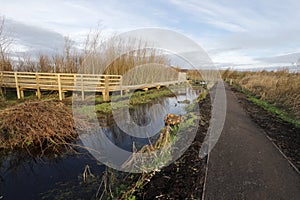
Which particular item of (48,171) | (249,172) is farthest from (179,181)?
(48,171)

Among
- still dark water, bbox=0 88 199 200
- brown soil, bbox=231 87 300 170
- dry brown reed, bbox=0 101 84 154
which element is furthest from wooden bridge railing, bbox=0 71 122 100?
brown soil, bbox=231 87 300 170

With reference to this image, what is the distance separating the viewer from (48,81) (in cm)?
923

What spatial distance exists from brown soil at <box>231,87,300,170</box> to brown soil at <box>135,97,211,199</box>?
177 cm

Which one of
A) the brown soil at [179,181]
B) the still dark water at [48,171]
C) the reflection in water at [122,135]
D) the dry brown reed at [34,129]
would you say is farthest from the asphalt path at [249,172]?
the dry brown reed at [34,129]

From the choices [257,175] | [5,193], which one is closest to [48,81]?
[5,193]

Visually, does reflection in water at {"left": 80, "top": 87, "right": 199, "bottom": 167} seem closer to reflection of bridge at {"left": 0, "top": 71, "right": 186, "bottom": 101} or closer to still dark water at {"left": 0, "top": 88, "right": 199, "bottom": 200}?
still dark water at {"left": 0, "top": 88, "right": 199, "bottom": 200}

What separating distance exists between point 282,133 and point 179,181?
3.71 m

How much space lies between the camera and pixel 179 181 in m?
2.75

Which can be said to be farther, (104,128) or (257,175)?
(104,128)

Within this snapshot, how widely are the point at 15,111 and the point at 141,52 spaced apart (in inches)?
398

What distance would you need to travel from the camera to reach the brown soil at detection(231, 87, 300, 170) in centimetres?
355

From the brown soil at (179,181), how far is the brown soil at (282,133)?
177 cm

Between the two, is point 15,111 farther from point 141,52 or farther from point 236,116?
point 141,52

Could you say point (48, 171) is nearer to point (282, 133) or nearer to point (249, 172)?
point (249, 172)
